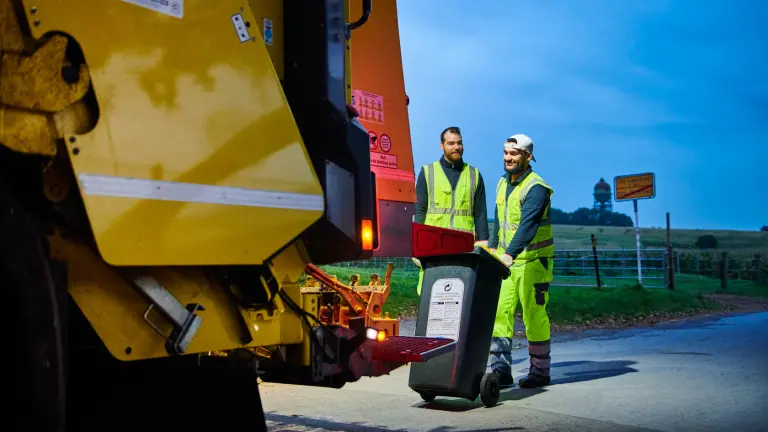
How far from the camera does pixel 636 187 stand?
88.7ft

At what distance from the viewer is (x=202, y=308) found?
314 cm

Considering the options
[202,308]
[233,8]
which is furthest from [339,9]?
[202,308]

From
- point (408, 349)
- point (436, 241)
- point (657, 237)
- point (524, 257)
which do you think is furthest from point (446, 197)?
point (657, 237)

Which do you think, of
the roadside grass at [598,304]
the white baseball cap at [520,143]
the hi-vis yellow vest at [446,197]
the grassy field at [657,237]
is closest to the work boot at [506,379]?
the hi-vis yellow vest at [446,197]

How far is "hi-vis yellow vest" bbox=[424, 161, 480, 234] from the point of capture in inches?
305

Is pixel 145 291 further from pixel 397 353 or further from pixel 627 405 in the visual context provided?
pixel 627 405

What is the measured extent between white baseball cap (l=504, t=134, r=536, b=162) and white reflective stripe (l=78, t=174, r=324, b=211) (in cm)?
436

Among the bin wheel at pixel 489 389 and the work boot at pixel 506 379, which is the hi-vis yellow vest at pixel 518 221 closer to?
the work boot at pixel 506 379

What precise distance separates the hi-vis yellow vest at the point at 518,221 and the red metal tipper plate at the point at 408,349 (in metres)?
2.48

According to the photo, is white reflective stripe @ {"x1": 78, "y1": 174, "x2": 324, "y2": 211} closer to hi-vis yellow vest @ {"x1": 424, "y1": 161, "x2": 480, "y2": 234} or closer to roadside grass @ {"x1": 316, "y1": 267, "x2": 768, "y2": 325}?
hi-vis yellow vest @ {"x1": 424, "y1": 161, "x2": 480, "y2": 234}

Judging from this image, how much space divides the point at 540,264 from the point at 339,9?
4.14 m

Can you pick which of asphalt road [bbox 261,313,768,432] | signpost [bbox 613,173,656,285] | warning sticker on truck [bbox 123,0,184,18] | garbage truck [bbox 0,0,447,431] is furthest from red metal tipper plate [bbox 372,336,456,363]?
signpost [bbox 613,173,656,285]

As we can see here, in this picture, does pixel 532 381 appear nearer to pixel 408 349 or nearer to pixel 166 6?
pixel 408 349

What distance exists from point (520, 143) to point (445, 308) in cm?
190
